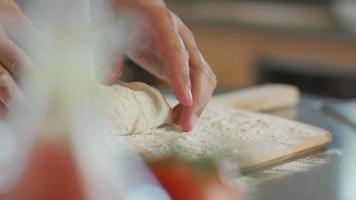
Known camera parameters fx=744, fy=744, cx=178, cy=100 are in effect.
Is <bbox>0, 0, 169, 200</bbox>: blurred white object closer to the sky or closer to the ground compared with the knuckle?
closer to the sky

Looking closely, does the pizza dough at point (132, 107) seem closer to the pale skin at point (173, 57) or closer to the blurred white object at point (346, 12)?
the pale skin at point (173, 57)

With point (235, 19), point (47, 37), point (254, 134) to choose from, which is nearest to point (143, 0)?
point (254, 134)

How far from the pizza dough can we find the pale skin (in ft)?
0.07

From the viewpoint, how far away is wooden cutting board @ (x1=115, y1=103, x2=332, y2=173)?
0.75 meters

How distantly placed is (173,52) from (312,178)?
0.71 ft

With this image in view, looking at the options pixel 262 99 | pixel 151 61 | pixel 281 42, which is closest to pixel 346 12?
pixel 281 42

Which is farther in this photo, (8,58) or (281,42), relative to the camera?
(281,42)

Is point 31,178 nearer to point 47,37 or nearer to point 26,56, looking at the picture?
point 47,37

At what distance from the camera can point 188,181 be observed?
437 mm

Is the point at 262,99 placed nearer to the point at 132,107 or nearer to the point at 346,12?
the point at 132,107

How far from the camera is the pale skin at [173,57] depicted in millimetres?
807

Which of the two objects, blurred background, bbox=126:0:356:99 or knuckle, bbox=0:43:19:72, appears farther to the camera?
blurred background, bbox=126:0:356:99

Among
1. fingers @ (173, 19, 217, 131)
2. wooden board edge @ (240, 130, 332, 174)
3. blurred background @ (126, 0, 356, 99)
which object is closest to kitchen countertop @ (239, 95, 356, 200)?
wooden board edge @ (240, 130, 332, 174)

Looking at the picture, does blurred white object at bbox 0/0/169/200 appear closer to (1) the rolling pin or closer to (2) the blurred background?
(1) the rolling pin
